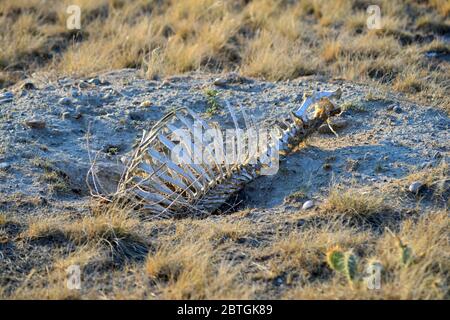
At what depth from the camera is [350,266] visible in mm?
3680

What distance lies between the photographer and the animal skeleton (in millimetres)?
4586

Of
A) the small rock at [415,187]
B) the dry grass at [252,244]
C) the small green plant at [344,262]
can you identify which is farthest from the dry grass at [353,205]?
the small green plant at [344,262]

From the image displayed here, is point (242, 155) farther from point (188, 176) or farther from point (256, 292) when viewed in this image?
point (256, 292)

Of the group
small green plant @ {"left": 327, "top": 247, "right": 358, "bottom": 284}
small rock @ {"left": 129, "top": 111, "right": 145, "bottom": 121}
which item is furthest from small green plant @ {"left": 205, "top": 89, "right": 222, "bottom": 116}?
small green plant @ {"left": 327, "top": 247, "right": 358, "bottom": 284}

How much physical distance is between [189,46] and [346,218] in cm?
388

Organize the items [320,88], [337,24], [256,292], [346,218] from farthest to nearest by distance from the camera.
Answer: [337,24] → [320,88] → [346,218] → [256,292]

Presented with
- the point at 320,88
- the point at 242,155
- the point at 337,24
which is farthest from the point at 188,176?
the point at 337,24

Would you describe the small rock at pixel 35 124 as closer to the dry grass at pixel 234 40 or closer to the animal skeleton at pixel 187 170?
the animal skeleton at pixel 187 170

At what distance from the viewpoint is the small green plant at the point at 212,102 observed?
605 cm

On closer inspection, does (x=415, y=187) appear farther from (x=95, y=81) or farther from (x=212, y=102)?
(x=95, y=81)

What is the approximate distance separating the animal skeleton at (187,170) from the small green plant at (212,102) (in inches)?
35.4

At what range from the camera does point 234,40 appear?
8.19 m

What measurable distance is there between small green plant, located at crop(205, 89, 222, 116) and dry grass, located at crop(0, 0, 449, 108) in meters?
0.86

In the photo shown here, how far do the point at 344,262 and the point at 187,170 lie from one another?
55.4 inches
